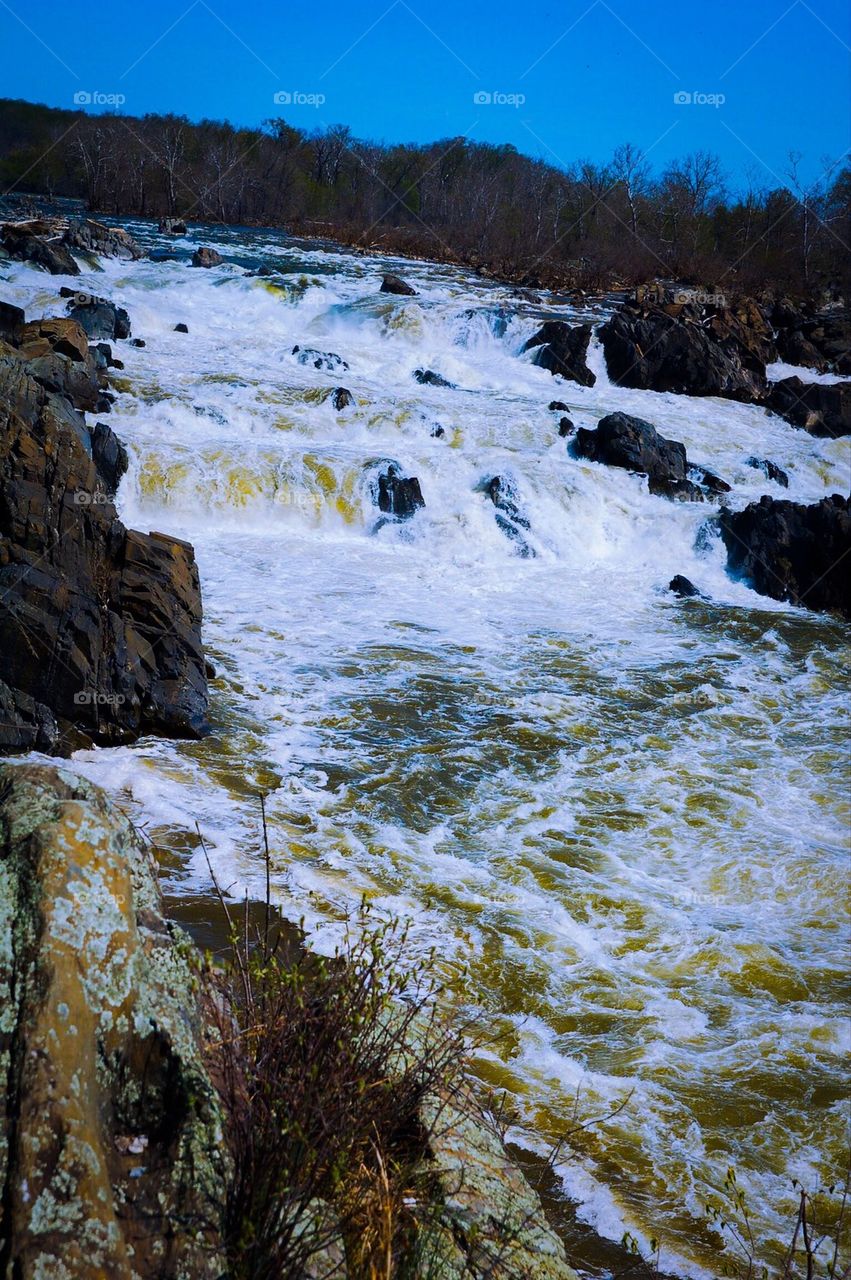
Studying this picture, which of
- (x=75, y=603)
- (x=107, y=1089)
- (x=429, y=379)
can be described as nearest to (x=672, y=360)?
(x=429, y=379)

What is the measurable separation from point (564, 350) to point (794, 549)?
10713mm

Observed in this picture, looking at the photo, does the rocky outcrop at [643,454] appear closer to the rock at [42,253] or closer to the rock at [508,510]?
the rock at [508,510]

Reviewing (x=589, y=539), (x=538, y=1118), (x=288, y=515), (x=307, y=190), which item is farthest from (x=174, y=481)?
(x=307, y=190)

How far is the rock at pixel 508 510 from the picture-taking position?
1585 cm

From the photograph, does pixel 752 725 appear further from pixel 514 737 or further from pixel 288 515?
pixel 288 515

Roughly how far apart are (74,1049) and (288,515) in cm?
1351

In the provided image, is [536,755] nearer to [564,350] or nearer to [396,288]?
[564,350]

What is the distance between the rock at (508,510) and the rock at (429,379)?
5.96 metres

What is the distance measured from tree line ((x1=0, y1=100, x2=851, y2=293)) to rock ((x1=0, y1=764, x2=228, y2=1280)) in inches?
1458

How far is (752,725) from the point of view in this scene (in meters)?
9.95

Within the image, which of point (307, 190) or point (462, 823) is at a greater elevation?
point (307, 190)

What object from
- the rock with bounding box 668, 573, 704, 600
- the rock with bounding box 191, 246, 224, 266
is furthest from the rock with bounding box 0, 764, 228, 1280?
the rock with bounding box 191, 246, 224, 266

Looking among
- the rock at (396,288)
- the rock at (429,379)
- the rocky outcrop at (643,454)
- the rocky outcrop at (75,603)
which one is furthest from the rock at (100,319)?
the rocky outcrop at (75,603)

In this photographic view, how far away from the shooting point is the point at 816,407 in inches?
970
